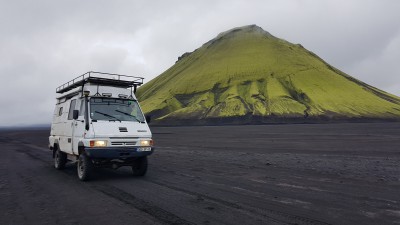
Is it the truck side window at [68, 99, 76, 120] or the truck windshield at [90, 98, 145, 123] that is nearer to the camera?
the truck windshield at [90, 98, 145, 123]

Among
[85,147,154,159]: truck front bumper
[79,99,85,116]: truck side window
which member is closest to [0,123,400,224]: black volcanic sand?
[85,147,154,159]: truck front bumper

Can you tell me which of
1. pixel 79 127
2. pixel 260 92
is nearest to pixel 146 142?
pixel 79 127

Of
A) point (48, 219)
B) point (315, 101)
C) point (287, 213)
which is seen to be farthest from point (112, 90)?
point (315, 101)

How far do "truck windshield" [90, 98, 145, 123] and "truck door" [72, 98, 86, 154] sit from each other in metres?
0.43

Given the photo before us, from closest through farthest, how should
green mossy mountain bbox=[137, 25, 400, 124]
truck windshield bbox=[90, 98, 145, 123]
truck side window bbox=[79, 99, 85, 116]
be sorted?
truck windshield bbox=[90, 98, 145, 123] < truck side window bbox=[79, 99, 85, 116] < green mossy mountain bbox=[137, 25, 400, 124]

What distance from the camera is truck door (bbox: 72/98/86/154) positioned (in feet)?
37.1

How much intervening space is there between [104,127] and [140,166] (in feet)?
6.93

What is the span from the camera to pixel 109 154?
10.6 m

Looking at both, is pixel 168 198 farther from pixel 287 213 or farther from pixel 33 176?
pixel 33 176

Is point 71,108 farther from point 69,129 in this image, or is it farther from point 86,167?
point 86,167

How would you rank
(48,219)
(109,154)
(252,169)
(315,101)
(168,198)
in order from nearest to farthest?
1. (48,219)
2. (168,198)
3. (109,154)
4. (252,169)
5. (315,101)

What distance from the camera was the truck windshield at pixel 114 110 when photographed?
11.5 metres

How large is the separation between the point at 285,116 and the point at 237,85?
112 ft

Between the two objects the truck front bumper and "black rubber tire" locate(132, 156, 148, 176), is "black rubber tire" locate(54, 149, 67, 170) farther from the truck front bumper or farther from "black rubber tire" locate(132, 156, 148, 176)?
the truck front bumper
